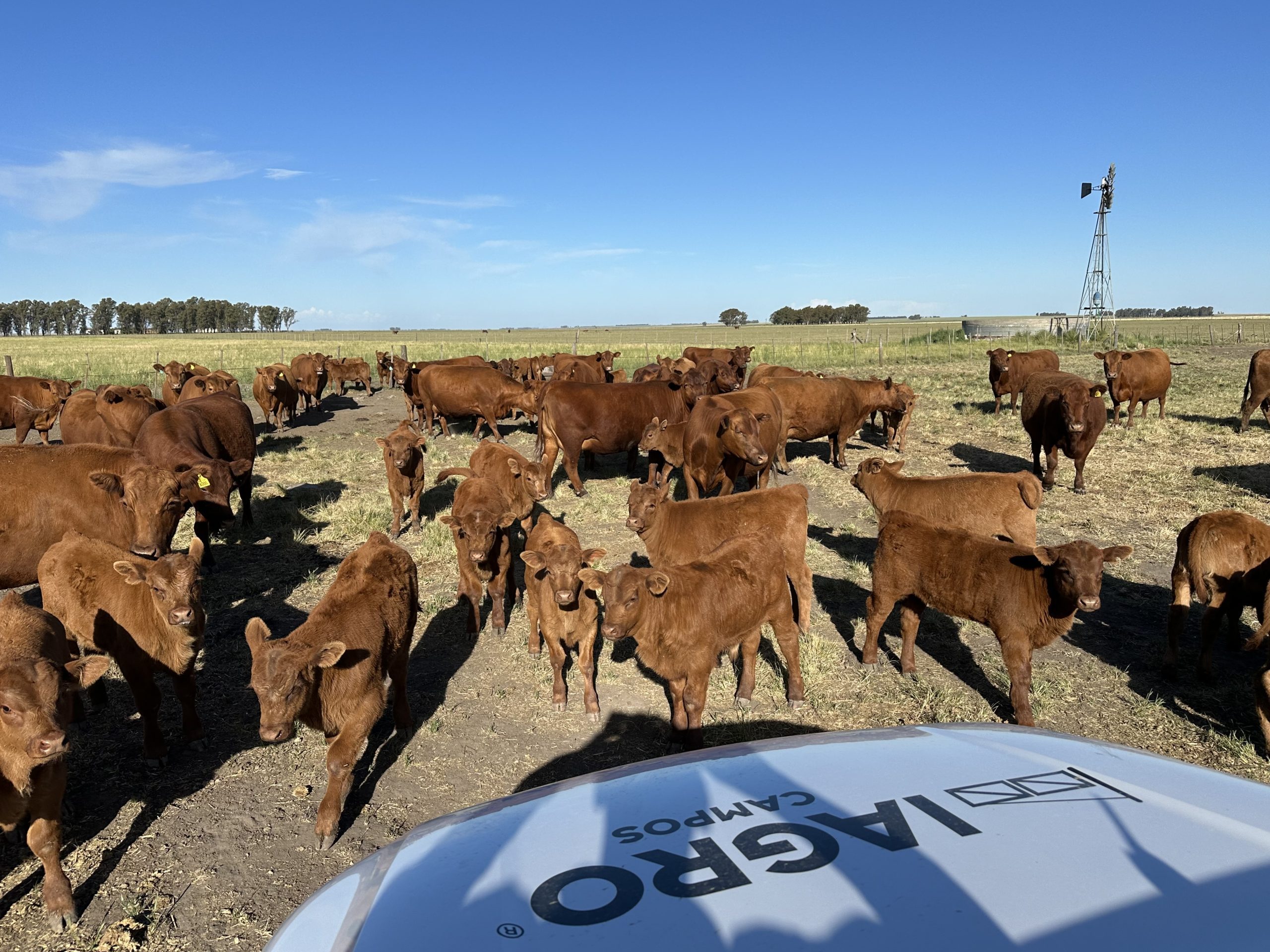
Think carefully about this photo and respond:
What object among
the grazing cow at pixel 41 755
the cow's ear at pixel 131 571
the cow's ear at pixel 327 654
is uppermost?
the cow's ear at pixel 131 571

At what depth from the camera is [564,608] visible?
18.3ft

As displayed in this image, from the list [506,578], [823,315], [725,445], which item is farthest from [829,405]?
[823,315]

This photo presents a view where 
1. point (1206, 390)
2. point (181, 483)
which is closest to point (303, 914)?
point (181, 483)

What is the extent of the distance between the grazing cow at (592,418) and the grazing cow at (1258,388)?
12.4m

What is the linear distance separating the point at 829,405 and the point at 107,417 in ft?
41.6

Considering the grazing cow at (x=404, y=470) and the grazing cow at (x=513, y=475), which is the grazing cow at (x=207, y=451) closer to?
the grazing cow at (x=404, y=470)

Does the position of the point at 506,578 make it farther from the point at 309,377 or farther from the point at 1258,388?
the point at 309,377

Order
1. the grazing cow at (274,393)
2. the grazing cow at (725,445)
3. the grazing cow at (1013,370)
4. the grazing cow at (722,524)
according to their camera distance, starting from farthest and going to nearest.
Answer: the grazing cow at (1013,370) < the grazing cow at (274,393) < the grazing cow at (725,445) < the grazing cow at (722,524)

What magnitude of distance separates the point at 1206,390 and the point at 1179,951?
88.6 feet

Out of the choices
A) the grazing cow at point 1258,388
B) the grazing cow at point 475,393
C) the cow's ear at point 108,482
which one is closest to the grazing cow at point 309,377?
the grazing cow at point 475,393

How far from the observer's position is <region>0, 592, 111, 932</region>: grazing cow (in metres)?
3.64

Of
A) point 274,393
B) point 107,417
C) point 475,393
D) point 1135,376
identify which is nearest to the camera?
point 107,417

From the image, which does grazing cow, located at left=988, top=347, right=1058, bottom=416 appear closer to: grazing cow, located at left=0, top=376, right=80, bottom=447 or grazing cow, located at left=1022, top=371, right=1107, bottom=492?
grazing cow, located at left=1022, top=371, right=1107, bottom=492

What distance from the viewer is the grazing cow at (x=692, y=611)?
4957 mm
